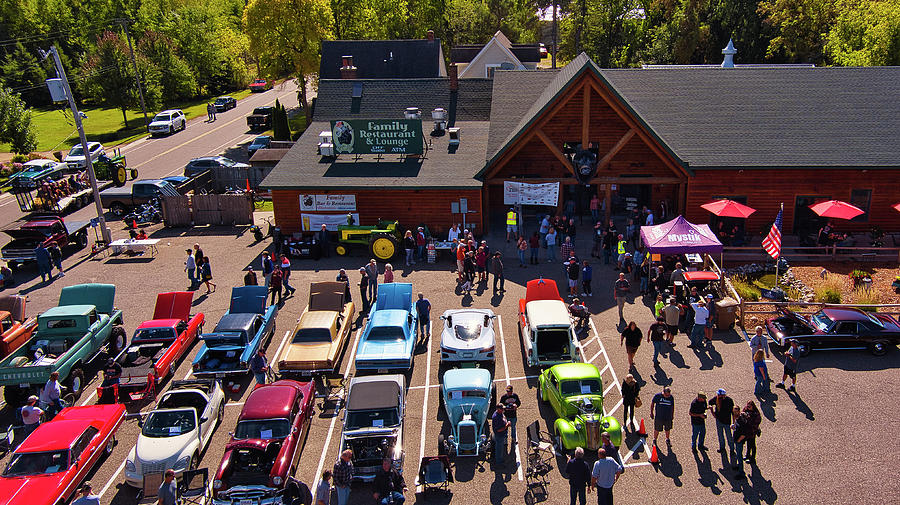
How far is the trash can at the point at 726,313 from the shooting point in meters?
20.2

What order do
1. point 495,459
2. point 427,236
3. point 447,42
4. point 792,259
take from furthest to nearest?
point 447,42
point 427,236
point 792,259
point 495,459

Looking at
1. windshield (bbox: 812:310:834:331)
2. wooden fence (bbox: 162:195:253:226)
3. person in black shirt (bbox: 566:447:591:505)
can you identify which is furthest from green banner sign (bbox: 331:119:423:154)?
person in black shirt (bbox: 566:447:591:505)

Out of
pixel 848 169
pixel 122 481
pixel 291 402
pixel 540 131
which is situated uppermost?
pixel 540 131

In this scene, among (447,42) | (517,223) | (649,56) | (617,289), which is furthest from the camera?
(447,42)

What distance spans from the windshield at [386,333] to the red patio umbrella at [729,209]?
14.2 m

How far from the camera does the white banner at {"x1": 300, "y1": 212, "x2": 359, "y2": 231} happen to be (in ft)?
95.1

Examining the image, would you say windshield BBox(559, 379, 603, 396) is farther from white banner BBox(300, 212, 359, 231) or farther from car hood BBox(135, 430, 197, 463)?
white banner BBox(300, 212, 359, 231)

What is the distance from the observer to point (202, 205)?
31844mm

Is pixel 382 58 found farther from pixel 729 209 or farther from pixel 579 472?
pixel 579 472

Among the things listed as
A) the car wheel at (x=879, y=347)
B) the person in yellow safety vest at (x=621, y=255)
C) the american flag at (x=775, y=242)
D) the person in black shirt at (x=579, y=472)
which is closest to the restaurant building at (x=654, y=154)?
the person in yellow safety vest at (x=621, y=255)

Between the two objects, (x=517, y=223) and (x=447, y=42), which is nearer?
(x=517, y=223)

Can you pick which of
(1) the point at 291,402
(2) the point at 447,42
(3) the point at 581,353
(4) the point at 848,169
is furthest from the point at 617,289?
(2) the point at 447,42

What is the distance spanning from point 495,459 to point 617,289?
27.6 feet

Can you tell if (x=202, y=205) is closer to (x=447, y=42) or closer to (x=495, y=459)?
(x=495, y=459)
